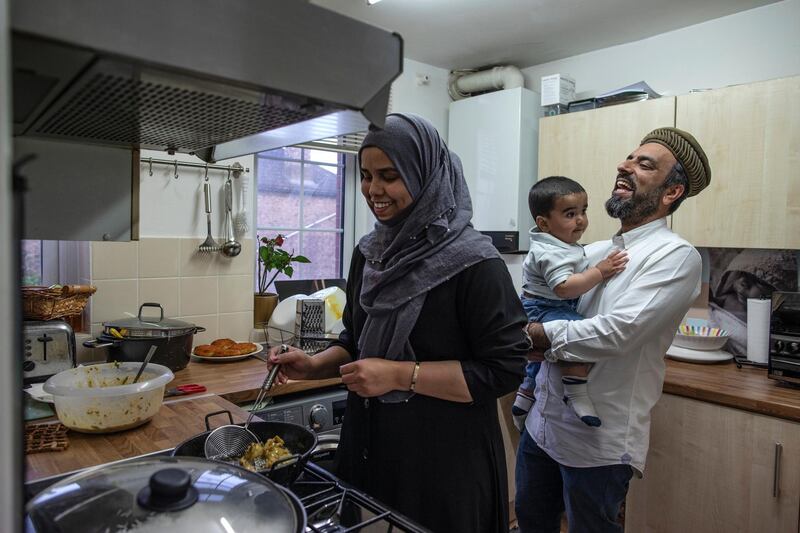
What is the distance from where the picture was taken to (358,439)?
127 cm

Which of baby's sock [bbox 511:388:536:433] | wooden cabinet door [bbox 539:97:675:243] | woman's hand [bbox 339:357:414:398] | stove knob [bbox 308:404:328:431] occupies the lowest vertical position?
stove knob [bbox 308:404:328:431]

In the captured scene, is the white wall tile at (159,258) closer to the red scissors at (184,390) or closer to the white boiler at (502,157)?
the red scissors at (184,390)

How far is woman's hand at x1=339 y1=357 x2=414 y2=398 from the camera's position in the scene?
1.10m

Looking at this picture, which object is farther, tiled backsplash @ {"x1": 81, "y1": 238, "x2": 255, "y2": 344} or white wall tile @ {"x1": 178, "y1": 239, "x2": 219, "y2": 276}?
white wall tile @ {"x1": 178, "y1": 239, "x2": 219, "y2": 276}

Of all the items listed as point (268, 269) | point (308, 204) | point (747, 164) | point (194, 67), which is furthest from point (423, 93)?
point (194, 67)

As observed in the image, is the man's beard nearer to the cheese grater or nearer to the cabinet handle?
the cabinet handle

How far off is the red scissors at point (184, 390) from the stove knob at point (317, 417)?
14.8 inches

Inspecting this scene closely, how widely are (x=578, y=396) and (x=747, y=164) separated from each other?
1.35m

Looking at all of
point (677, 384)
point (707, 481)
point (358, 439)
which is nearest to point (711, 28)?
point (677, 384)

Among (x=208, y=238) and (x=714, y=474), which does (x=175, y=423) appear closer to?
(x=208, y=238)

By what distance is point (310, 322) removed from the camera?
2.37 metres

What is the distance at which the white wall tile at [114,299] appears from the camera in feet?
7.00

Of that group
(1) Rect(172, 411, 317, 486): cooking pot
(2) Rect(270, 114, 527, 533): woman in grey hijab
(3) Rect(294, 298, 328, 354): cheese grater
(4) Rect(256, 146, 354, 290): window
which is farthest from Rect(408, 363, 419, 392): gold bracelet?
(4) Rect(256, 146, 354, 290): window

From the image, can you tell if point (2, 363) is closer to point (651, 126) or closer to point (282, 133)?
point (282, 133)
